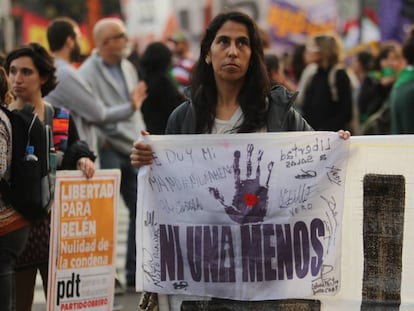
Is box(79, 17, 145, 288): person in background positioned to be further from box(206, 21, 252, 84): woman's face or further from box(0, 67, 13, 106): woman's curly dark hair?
box(206, 21, 252, 84): woman's face

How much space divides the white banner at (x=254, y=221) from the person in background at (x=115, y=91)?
143 inches

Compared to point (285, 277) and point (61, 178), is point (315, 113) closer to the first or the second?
point (61, 178)

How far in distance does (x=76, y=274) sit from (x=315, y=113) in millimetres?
4882

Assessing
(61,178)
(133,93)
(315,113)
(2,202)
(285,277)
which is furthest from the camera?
(315,113)

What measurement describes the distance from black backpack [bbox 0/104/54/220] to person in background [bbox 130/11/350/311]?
680mm

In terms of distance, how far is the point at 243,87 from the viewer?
506cm

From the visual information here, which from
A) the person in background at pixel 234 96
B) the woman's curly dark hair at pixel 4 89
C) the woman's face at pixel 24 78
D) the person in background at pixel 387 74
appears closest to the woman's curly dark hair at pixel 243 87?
the person in background at pixel 234 96

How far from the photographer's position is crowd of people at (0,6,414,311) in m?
5.05

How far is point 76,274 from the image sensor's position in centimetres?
624

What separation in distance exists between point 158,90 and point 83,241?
3.27m

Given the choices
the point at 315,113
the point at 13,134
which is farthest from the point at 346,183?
the point at 315,113

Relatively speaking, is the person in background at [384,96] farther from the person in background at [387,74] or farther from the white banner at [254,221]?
the white banner at [254,221]

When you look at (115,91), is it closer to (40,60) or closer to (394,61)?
(40,60)

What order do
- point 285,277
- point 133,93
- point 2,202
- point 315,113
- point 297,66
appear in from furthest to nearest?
point 297,66, point 315,113, point 133,93, point 2,202, point 285,277
